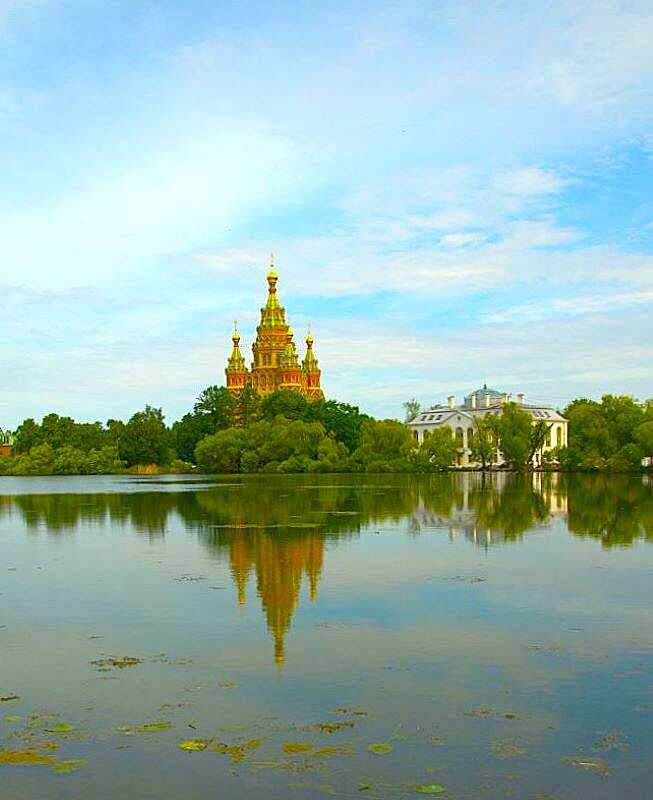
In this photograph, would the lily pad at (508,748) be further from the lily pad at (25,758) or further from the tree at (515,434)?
the tree at (515,434)

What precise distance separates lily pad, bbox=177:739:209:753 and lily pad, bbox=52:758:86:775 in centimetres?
79

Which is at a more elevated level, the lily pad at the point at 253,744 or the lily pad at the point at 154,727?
the lily pad at the point at 154,727

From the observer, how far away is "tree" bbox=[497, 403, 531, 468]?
76.2 meters

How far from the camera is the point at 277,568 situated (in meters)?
17.1

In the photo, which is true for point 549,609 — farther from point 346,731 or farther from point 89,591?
point 89,591

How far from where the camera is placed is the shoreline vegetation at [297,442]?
2872 inches

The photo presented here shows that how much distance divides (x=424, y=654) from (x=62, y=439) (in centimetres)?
10393

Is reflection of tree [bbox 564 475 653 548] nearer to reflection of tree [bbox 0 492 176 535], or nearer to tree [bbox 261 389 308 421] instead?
reflection of tree [bbox 0 492 176 535]

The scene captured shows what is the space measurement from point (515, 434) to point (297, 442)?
61.2 feet

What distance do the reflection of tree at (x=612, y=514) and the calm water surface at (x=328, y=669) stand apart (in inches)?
79.3

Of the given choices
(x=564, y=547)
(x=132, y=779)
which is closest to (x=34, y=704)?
(x=132, y=779)

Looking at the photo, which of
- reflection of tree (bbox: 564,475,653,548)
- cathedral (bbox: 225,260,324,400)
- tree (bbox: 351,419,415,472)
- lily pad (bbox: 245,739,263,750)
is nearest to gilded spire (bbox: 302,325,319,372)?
cathedral (bbox: 225,260,324,400)

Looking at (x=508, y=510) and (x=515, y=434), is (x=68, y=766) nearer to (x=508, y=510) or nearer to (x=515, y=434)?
(x=508, y=510)

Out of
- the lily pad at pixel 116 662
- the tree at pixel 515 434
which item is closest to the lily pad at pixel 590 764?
the lily pad at pixel 116 662
